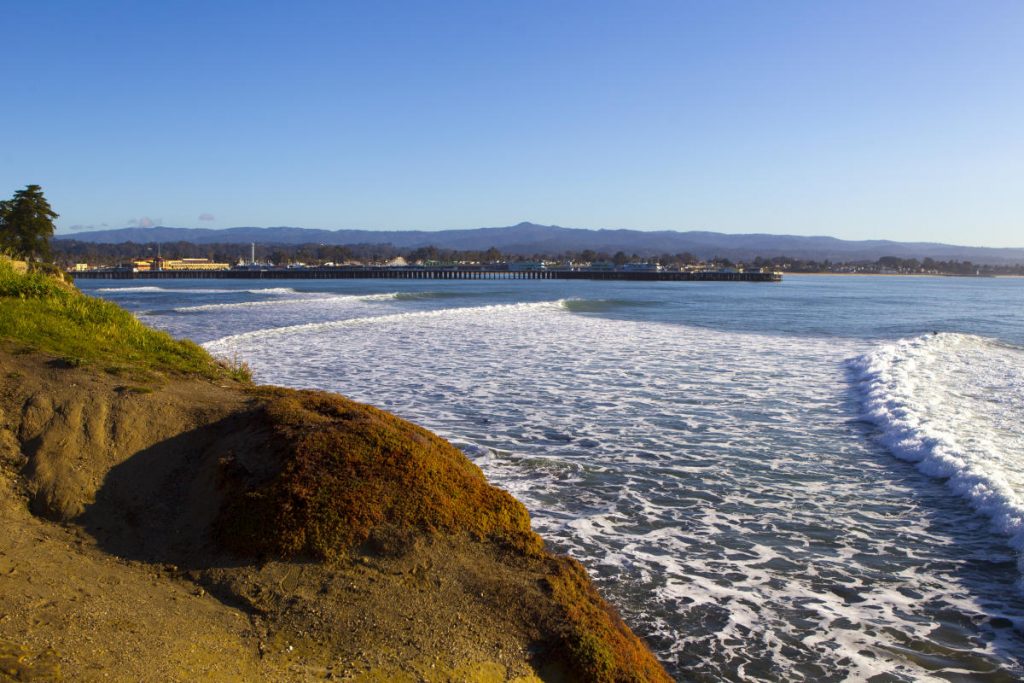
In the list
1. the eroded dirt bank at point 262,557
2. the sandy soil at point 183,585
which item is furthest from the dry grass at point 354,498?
the sandy soil at point 183,585

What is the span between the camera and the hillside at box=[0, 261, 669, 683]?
12.7ft

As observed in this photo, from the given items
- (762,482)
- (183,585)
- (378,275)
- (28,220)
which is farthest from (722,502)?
(378,275)

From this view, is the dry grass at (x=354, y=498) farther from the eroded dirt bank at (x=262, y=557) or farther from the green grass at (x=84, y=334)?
the green grass at (x=84, y=334)

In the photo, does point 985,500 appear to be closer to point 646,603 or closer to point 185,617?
point 646,603

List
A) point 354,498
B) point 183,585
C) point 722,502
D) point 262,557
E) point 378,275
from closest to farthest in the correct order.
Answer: point 183,585, point 262,557, point 354,498, point 722,502, point 378,275

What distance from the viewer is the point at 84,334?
326 inches

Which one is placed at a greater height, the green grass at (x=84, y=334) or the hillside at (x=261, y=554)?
the green grass at (x=84, y=334)

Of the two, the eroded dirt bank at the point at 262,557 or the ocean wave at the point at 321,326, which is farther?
the ocean wave at the point at 321,326

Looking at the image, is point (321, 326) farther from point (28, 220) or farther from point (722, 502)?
point (28, 220)

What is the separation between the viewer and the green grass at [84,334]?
7480 millimetres

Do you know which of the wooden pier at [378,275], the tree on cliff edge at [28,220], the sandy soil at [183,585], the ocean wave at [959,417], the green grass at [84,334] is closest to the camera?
the sandy soil at [183,585]

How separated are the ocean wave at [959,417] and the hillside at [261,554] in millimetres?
4467

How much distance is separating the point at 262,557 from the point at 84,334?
4.89 meters

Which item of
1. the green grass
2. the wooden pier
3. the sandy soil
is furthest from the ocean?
→ the wooden pier
